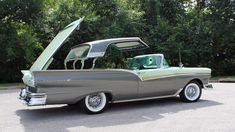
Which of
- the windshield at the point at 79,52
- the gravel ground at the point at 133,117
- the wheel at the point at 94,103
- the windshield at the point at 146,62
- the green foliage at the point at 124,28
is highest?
the green foliage at the point at 124,28

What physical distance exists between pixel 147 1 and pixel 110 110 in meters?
14.1

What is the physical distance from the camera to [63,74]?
6629 millimetres

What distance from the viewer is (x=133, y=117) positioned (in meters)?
6.67

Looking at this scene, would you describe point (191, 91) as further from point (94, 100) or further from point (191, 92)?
point (94, 100)

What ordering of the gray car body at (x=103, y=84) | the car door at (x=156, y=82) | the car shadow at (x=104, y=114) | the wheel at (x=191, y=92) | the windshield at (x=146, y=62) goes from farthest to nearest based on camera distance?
the wheel at (x=191, y=92) → the windshield at (x=146, y=62) → the car door at (x=156, y=82) → the gray car body at (x=103, y=84) → the car shadow at (x=104, y=114)

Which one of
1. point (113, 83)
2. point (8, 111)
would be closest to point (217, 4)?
point (113, 83)

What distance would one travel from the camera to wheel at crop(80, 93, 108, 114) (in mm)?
7031

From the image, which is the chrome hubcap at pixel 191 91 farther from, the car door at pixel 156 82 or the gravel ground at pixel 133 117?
the car door at pixel 156 82

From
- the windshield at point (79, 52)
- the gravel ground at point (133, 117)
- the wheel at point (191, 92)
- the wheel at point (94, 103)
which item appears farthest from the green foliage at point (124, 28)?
the wheel at point (94, 103)

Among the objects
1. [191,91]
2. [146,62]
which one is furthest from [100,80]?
[191,91]

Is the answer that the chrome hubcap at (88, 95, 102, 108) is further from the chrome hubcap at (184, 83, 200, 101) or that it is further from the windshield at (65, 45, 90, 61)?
the chrome hubcap at (184, 83, 200, 101)

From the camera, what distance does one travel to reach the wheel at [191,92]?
27.7 ft

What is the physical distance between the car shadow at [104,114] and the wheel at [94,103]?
0.17m

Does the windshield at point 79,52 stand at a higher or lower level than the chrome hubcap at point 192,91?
higher
